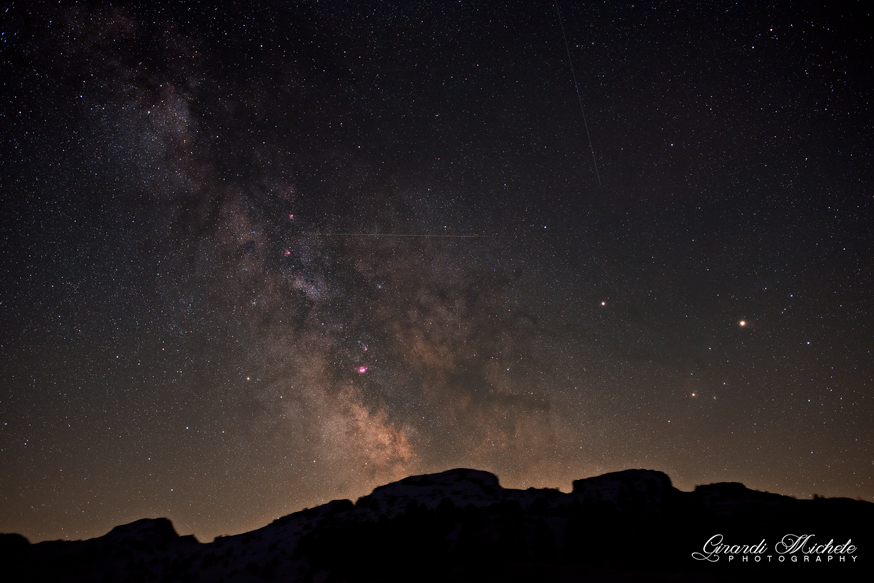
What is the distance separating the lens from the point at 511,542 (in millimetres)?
22297

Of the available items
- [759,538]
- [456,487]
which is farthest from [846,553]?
[456,487]

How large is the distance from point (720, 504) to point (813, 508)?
4392 mm

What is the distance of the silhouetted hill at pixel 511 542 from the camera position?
16.5 meters

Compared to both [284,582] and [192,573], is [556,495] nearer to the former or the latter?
[284,582]

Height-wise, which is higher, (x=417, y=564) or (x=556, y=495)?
(x=556, y=495)

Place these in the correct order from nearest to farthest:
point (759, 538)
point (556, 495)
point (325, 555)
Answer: point (759, 538), point (325, 555), point (556, 495)

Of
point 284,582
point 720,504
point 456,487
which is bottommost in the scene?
point 284,582

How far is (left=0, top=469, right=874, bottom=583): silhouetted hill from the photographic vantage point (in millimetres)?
16516

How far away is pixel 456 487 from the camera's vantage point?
3350 cm

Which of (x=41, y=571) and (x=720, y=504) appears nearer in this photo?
(x=720, y=504)

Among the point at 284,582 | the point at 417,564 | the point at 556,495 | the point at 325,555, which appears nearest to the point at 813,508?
the point at 556,495

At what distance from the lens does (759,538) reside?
68.8 feet

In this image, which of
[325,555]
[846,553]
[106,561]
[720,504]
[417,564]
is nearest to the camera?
[846,553]

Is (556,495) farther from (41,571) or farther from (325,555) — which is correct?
(41,571)
